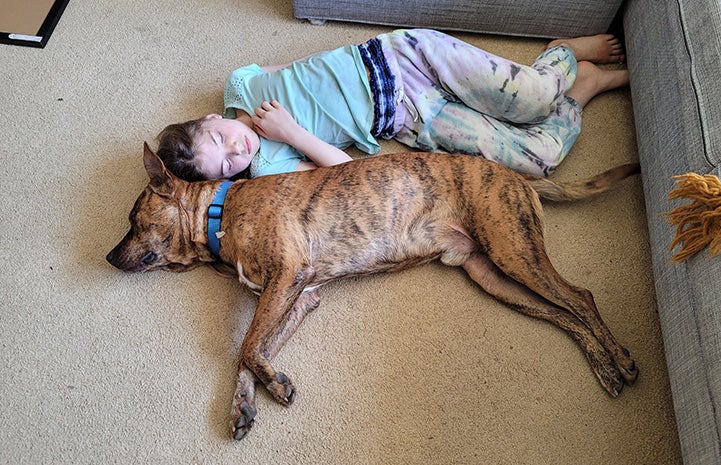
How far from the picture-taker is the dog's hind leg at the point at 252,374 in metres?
1.58

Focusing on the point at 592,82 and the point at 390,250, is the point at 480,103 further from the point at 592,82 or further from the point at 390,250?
the point at 390,250

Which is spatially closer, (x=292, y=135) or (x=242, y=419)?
(x=242, y=419)

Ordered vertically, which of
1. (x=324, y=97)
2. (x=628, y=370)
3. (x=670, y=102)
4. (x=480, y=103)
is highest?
(x=670, y=102)

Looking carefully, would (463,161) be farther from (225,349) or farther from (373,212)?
(225,349)

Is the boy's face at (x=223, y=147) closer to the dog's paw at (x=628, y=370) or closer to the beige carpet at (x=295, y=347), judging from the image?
the beige carpet at (x=295, y=347)

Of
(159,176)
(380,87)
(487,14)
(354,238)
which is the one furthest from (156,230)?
(487,14)

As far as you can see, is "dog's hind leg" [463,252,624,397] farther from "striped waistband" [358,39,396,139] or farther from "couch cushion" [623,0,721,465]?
"striped waistband" [358,39,396,139]

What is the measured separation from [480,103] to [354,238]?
0.68m

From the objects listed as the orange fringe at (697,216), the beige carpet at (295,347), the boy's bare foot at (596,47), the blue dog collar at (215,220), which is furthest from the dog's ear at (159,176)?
the boy's bare foot at (596,47)

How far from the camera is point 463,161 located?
174 cm

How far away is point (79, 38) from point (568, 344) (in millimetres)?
2166

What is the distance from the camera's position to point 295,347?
1734mm

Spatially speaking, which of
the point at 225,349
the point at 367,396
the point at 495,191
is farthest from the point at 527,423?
the point at 225,349

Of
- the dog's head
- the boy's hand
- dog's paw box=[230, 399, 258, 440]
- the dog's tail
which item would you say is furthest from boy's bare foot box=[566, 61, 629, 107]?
dog's paw box=[230, 399, 258, 440]
